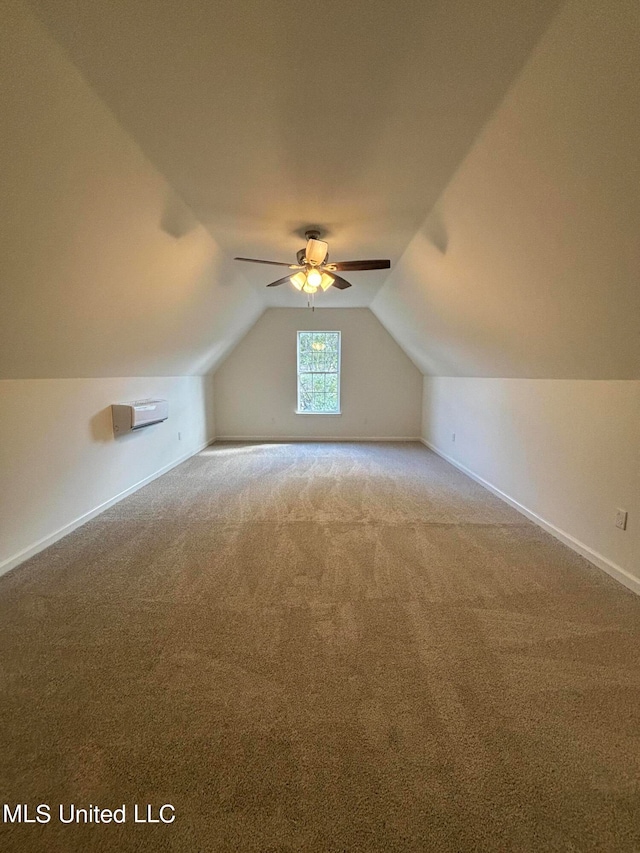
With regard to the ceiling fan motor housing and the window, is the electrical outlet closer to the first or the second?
the ceiling fan motor housing

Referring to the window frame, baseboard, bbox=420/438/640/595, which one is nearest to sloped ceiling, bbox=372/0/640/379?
baseboard, bbox=420/438/640/595

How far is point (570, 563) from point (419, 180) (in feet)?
9.04

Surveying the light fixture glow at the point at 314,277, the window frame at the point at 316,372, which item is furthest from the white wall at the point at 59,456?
the window frame at the point at 316,372

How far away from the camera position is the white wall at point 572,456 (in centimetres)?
216

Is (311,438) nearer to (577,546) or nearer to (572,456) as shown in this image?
(572,456)

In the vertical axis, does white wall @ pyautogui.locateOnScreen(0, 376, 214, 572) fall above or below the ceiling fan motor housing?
below

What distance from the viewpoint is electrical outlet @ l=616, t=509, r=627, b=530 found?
85.3 inches

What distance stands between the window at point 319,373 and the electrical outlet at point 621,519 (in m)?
4.88

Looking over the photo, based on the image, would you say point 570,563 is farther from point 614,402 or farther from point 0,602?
point 0,602

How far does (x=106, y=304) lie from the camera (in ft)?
8.38

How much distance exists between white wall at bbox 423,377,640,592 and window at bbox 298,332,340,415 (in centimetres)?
306

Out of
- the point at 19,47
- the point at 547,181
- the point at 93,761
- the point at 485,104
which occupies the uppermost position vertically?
the point at 485,104

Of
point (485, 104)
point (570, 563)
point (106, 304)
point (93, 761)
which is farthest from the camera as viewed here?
point (106, 304)

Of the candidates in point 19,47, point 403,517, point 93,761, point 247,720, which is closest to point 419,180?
point 19,47
